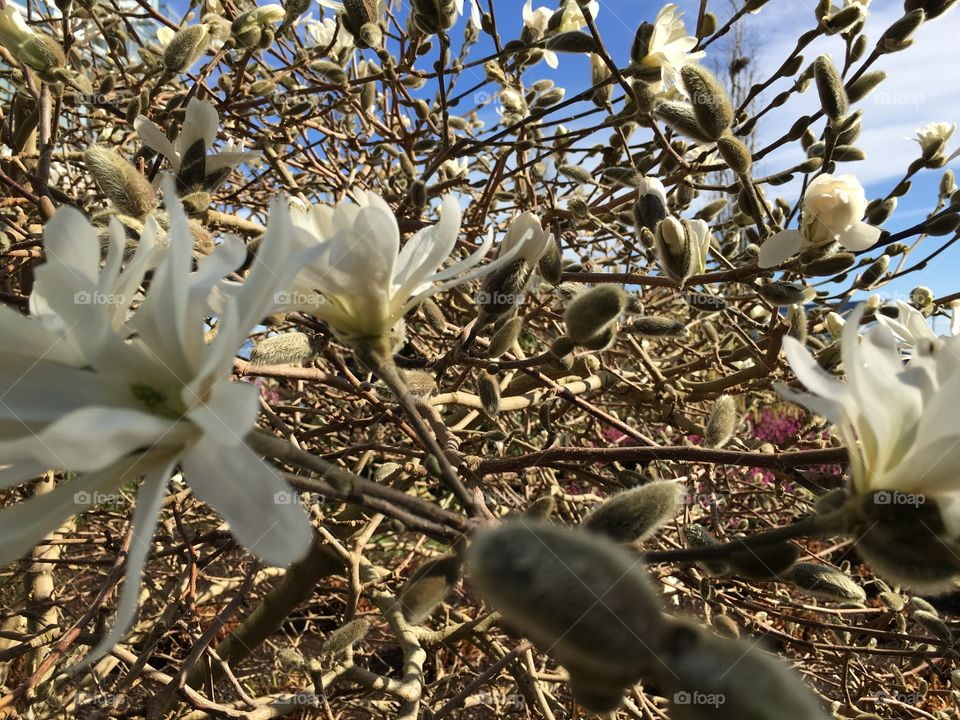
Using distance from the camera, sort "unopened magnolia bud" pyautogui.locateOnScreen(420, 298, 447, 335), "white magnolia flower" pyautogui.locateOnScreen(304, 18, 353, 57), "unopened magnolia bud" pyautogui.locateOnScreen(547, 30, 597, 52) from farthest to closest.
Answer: "white magnolia flower" pyautogui.locateOnScreen(304, 18, 353, 57) → "unopened magnolia bud" pyautogui.locateOnScreen(547, 30, 597, 52) → "unopened magnolia bud" pyautogui.locateOnScreen(420, 298, 447, 335)

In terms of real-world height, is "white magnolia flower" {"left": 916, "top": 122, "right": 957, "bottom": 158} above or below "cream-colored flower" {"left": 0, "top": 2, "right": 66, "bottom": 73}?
above

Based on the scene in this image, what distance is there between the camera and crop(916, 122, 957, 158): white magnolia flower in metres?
1.32

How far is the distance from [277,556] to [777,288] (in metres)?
0.86

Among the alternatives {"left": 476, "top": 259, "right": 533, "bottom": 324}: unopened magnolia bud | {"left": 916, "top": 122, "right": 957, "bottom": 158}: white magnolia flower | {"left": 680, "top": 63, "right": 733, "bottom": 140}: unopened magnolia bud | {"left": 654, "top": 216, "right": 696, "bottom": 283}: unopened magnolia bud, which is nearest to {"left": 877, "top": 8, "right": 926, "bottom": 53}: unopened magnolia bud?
{"left": 916, "top": 122, "right": 957, "bottom": 158}: white magnolia flower

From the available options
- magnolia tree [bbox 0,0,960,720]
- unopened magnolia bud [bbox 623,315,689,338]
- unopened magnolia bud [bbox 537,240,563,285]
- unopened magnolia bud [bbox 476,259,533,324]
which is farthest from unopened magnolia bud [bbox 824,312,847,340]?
unopened magnolia bud [bbox 476,259,533,324]

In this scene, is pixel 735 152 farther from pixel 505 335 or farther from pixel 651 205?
pixel 505 335

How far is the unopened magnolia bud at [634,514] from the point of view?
50cm

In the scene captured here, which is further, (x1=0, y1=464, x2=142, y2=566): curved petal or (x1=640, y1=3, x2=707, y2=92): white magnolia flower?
(x1=640, y1=3, x2=707, y2=92): white magnolia flower

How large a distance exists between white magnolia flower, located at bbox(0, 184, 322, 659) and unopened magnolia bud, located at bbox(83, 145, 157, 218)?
0.34m

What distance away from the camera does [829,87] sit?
1.04 meters

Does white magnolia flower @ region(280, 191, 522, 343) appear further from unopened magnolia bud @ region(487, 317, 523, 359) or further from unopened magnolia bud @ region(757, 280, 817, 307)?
unopened magnolia bud @ region(757, 280, 817, 307)

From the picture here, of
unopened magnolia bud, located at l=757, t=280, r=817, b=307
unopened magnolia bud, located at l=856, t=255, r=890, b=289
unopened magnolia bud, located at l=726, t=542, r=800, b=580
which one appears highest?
unopened magnolia bud, located at l=856, t=255, r=890, b=289

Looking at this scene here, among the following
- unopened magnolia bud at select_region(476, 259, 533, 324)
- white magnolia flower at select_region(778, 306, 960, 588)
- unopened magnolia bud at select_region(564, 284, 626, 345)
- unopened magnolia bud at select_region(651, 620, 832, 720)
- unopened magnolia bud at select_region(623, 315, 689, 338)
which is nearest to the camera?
unopened magnolia bud at select_region(651, 620, 832, 720)

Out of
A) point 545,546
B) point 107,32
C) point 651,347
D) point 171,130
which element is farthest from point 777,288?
point 107,32
